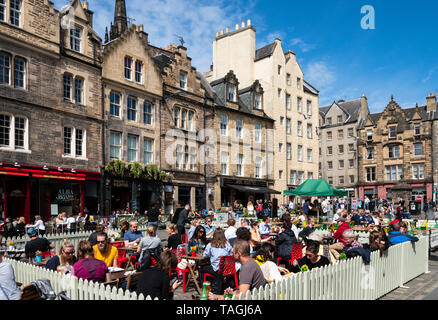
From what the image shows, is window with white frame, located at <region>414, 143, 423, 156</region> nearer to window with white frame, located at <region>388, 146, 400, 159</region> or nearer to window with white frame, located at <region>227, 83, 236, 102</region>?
window with white frame, located at <region>388, 146, 400, 159</region>

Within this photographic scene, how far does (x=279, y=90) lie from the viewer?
41438 millimetres

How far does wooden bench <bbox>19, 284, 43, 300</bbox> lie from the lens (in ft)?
17.6

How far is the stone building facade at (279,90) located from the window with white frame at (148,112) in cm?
1517

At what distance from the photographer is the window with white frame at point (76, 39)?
79.2 feet

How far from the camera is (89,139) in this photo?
2473cm

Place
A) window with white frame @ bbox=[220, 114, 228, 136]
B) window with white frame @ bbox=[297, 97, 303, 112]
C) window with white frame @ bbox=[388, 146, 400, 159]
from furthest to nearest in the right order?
window with white frame @ bbox=[388, 146, 400, 159]
window with white frame @ bbox=[297, 97, 303, 112]
window with white frame @ bbox=[220, 114, 228, 136]

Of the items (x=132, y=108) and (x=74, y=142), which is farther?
(x=132, y=108)

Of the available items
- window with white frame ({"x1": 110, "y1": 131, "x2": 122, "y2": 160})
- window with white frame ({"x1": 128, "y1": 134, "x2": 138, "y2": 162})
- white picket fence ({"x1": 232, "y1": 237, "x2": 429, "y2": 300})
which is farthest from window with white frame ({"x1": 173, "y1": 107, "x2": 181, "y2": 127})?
white picket fence ({"x1": 232, "y1": 237, "x2": 429, "y2": 300})

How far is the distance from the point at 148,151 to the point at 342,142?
4056cm

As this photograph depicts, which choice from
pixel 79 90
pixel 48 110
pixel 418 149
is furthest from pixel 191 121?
pixel 418 149

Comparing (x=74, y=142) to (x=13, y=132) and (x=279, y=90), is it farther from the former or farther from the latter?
(x=279, y=90)

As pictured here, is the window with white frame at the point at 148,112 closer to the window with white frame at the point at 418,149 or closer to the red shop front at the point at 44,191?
the red shop front at the point at 44,191

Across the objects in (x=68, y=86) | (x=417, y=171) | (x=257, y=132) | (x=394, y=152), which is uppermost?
(x=68, y=86)

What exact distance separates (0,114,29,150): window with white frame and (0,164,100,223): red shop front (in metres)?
1.22
